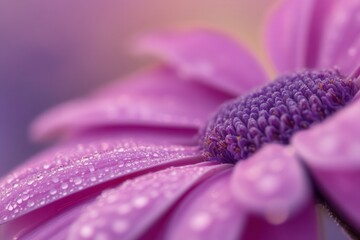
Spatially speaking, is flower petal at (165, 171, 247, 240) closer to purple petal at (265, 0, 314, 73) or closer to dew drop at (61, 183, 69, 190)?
dew drop at (61, 183, 69, 190)

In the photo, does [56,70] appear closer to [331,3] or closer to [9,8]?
[9,8]

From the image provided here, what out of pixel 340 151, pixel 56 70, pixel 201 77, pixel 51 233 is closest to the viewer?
pixel 340 151

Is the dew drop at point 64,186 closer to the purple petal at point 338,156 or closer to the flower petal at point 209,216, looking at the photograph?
the flower petal at point 209,216

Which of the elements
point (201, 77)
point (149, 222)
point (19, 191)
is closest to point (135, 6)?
point (201, 77)

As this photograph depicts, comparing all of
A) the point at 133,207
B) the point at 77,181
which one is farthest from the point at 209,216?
the point at 77,181

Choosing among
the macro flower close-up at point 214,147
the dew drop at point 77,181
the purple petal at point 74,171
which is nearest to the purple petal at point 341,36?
the macro flower close-up at point 214,147
